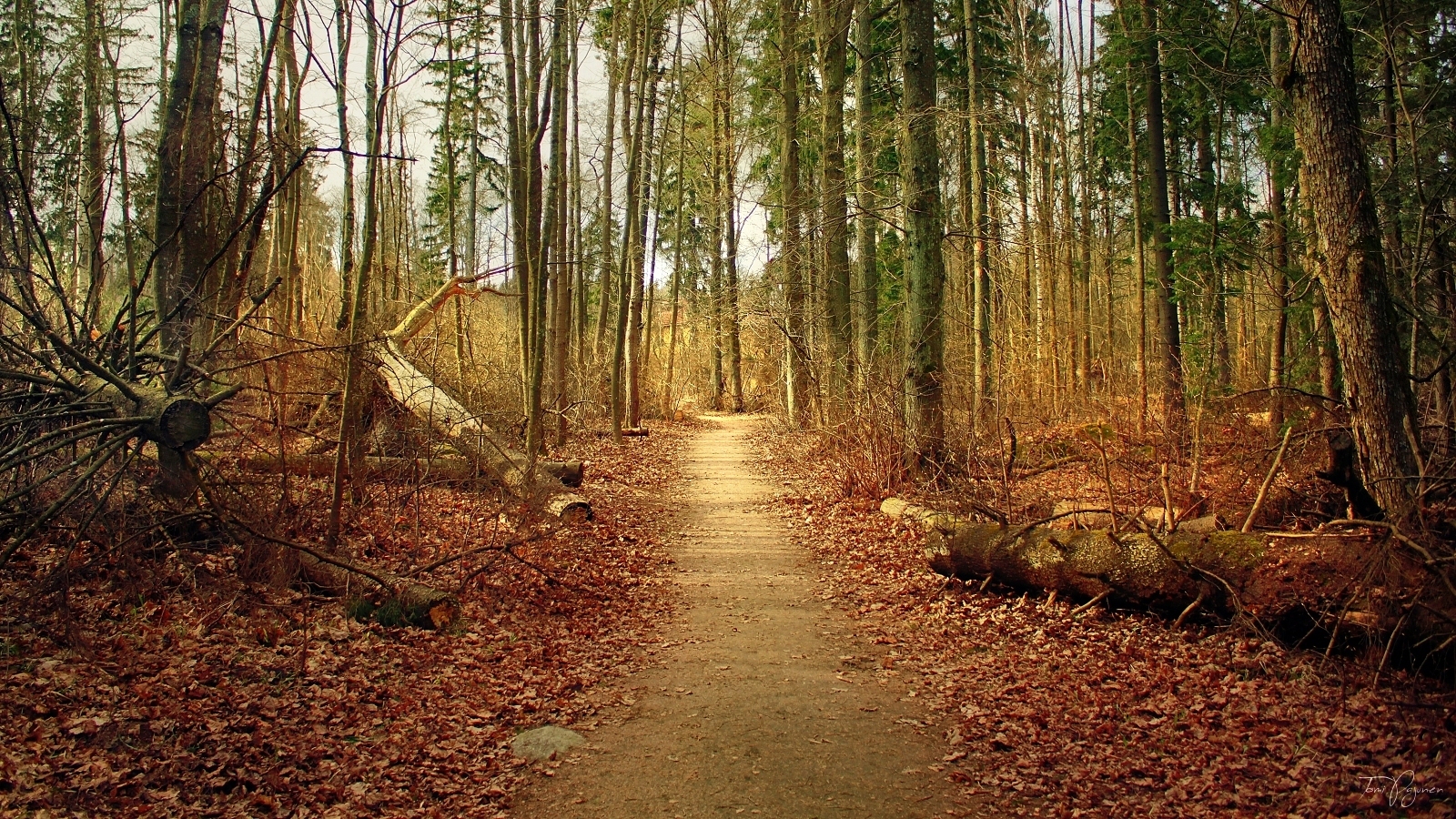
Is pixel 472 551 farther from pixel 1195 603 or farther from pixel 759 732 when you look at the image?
pixel 1195 603

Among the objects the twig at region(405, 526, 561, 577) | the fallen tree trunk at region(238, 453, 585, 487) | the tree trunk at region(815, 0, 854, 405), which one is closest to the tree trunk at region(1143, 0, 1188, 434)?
the tree trunk at region(815, 0, 854, 405)

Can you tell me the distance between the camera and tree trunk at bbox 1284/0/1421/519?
5.19 meters

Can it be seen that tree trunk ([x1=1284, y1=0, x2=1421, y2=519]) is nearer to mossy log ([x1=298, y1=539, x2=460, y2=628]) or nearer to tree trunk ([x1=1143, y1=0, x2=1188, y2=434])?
mossy log ([x1=298, y1=539, x2=460, y2=628])

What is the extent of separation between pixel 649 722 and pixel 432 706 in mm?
1344

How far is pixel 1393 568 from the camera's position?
457cm

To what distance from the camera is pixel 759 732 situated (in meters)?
4.60

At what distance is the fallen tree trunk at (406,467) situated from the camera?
25.8 ft

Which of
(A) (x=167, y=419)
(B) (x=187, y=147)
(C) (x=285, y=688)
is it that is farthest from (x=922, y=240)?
(C) (x=285, y=688)

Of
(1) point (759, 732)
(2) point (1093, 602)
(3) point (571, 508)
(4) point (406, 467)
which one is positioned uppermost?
(4) point (406, 467)

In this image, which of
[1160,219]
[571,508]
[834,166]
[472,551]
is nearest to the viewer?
[472,551]

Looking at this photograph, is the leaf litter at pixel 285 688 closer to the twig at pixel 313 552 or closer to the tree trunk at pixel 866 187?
the twig at pixel 313 552

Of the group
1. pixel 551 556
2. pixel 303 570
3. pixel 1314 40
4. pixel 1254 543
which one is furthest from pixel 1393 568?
pixel 303 570

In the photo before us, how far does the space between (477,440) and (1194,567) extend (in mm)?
7815

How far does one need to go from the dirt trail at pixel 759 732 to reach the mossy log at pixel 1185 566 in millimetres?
1548
